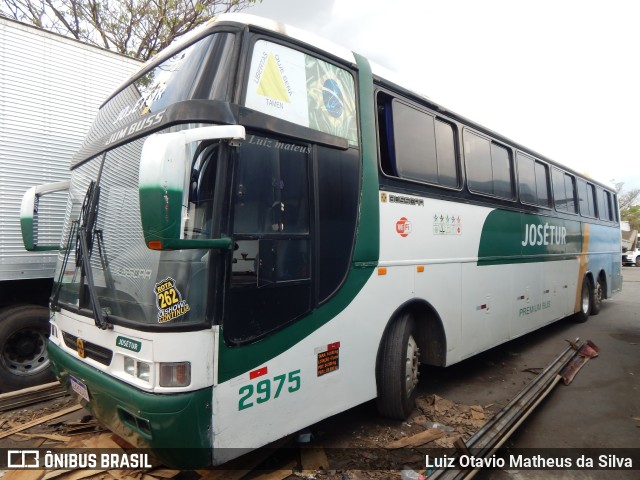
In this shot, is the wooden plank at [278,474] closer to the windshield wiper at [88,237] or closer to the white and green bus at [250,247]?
the white and green bus at [250,247]

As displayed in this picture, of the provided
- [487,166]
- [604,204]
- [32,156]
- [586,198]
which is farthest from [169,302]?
[604,204]

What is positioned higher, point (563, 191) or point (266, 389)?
point (563, 191)

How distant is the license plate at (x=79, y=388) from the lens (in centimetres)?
310

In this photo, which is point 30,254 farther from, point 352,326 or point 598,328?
point 598,328

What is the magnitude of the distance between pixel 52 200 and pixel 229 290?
12.4 feet

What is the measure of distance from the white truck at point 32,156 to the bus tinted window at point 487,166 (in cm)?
489

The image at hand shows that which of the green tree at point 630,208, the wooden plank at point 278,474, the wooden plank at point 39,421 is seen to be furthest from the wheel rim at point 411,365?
the green tree at point 630,208

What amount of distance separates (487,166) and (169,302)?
15.1ft

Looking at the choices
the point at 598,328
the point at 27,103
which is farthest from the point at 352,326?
the point at 598,328

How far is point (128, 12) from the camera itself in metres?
12.5

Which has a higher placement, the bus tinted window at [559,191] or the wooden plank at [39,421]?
the bus tinted window at [559,191]

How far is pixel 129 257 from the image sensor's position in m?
2.85

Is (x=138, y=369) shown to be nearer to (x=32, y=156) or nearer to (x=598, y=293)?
(x=32, y=156)

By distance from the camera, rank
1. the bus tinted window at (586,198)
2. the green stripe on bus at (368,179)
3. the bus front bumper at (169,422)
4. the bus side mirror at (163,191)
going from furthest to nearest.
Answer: the bus tinted window at (586,198) < the green stripe on bus at (368,179) < the bus front bumper at (169,422) < the bus side mirror at (163,191)
